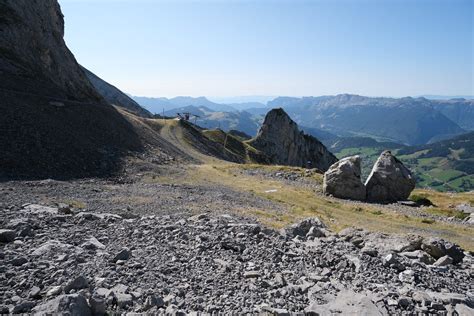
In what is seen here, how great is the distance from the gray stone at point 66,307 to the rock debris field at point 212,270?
25 mm

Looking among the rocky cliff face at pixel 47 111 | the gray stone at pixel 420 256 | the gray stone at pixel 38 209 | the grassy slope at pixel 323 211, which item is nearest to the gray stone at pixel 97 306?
the gray stone at pixel 38 209

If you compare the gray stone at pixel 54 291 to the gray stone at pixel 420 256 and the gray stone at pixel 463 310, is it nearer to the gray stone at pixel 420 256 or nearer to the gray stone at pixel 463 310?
the gray stone at pixel 463 310

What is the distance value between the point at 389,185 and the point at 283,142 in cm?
8405

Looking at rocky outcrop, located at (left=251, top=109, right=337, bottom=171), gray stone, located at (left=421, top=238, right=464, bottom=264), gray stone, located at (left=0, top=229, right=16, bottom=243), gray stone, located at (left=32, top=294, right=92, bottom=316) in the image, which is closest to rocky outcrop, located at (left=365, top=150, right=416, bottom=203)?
gray stone, located at (left=421, top=238, right=464, bottom=264)

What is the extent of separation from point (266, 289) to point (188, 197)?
2072 centimetres

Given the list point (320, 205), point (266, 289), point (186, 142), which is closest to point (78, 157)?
point (320, 205)

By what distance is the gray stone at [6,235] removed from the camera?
553 inches

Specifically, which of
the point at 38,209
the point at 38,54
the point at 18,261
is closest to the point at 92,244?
the point at 18,261

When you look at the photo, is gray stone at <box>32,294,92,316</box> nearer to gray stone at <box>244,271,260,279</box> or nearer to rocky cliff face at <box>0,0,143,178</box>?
gray stone at <box>244,271,260,279</box>

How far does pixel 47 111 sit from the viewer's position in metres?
43.9

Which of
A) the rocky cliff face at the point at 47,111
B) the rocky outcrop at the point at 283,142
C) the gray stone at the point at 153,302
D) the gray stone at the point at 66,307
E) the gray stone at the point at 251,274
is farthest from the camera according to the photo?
the rocky outcrop at the point at 283,142

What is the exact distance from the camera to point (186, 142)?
283 feet

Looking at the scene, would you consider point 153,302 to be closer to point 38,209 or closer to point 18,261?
point 18,261

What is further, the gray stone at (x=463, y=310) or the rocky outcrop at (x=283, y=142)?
the rocky outcrop at (x=283, y=142)
